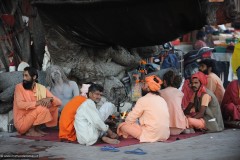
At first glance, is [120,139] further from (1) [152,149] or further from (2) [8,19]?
(2) [8,19]

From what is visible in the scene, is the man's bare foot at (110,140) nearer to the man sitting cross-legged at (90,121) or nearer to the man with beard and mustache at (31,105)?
the man sitting cross-legged at (90,121)

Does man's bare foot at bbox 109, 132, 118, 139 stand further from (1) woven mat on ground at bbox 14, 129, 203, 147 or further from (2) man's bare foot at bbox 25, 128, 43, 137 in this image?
(2) man's bare foot at bbox 25, 128, 43, 137

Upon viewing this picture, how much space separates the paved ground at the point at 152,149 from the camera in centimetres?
890

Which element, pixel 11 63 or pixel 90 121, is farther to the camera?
pixel 11 63

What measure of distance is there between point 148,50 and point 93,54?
5.08 feet

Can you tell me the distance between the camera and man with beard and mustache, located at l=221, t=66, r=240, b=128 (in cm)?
1152

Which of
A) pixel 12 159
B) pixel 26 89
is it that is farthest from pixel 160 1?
pixel 12 159

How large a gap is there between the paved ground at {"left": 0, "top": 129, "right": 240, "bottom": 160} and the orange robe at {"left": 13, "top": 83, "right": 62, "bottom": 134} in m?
0.27

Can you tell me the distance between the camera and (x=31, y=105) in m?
10.3

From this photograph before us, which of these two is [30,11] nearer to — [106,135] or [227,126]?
[106,135]

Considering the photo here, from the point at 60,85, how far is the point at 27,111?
3.40 feet


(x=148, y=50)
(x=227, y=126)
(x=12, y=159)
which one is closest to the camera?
(x=12, y=159)

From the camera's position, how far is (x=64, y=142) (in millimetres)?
9992

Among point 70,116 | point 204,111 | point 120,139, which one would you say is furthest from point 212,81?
point 70,116
